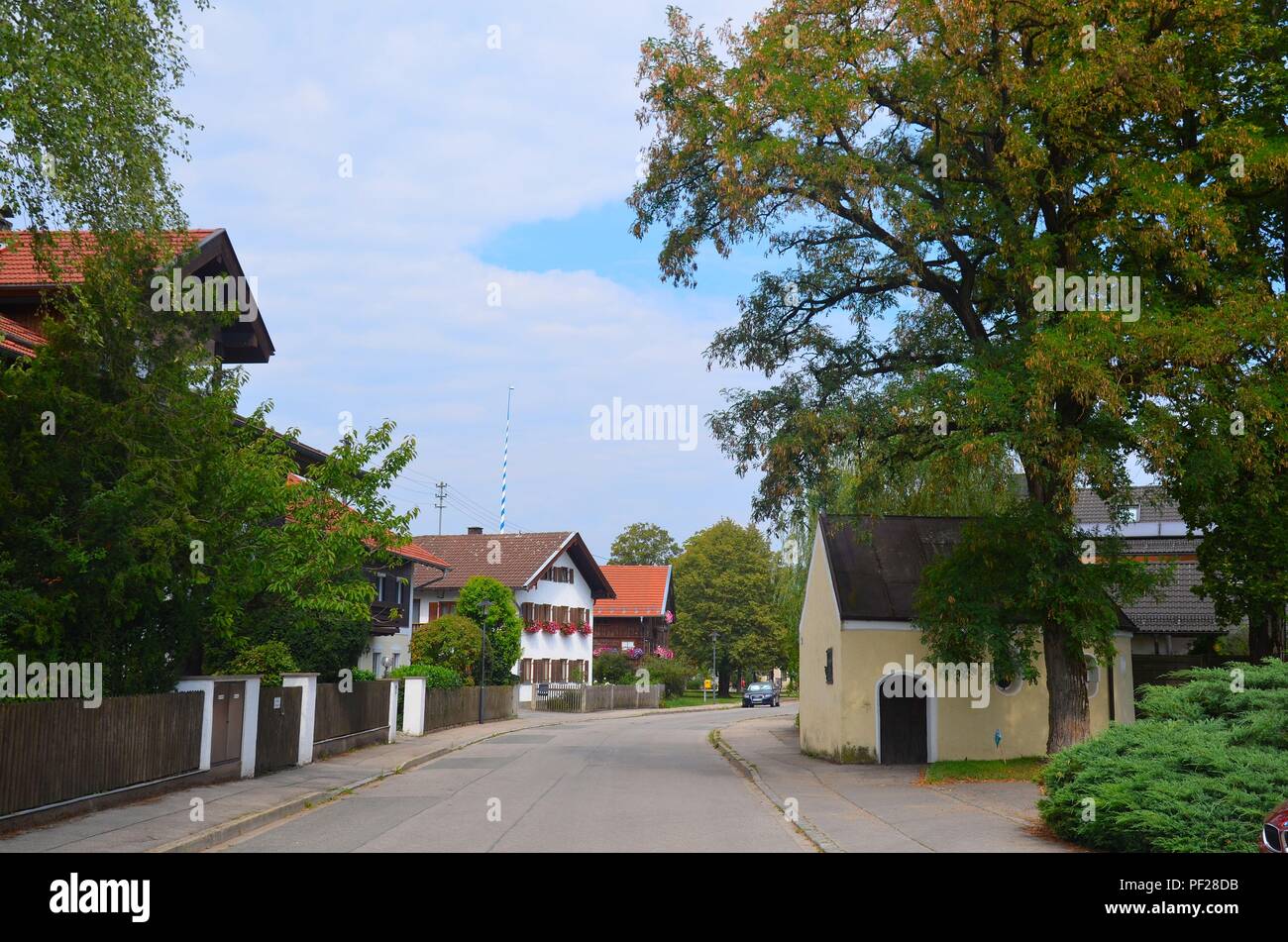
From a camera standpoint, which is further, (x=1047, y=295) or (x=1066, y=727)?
(x=1066, y=727)

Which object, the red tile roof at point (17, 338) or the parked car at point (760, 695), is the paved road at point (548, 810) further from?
the parked car at point (760, 695)

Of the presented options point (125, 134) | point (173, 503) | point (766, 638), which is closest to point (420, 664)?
point (173, 503)

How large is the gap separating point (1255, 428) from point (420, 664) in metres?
29.2

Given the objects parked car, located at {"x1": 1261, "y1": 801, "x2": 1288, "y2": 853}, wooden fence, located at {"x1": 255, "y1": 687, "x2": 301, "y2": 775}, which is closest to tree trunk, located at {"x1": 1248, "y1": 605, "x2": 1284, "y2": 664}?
parked car, located at {"x1": 1261, "y1": 801, "x2": 1288, "y2": 853}

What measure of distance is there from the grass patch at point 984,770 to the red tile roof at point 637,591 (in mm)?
53995

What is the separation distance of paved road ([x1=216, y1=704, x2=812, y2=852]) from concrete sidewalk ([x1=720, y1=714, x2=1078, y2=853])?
0.65 metres

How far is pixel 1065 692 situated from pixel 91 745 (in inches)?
625

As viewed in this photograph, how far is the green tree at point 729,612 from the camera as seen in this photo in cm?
8249

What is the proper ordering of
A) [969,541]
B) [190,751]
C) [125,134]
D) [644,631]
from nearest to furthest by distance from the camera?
1. [125,134]
2. [190,751]
3. [969,541]
4. [644,631]

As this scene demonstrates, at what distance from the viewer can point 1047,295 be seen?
18562 millimetres

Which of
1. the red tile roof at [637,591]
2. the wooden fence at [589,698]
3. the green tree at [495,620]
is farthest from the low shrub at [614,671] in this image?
the green tree at [495,620]

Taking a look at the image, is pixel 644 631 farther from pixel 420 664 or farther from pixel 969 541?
pixel 969 541

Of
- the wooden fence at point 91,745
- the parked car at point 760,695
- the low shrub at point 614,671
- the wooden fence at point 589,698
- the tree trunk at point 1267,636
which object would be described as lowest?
the parked car at point 760,695

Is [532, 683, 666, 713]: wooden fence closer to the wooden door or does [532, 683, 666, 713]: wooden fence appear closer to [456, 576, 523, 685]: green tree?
[456, 576, 523, 685]: green tree
